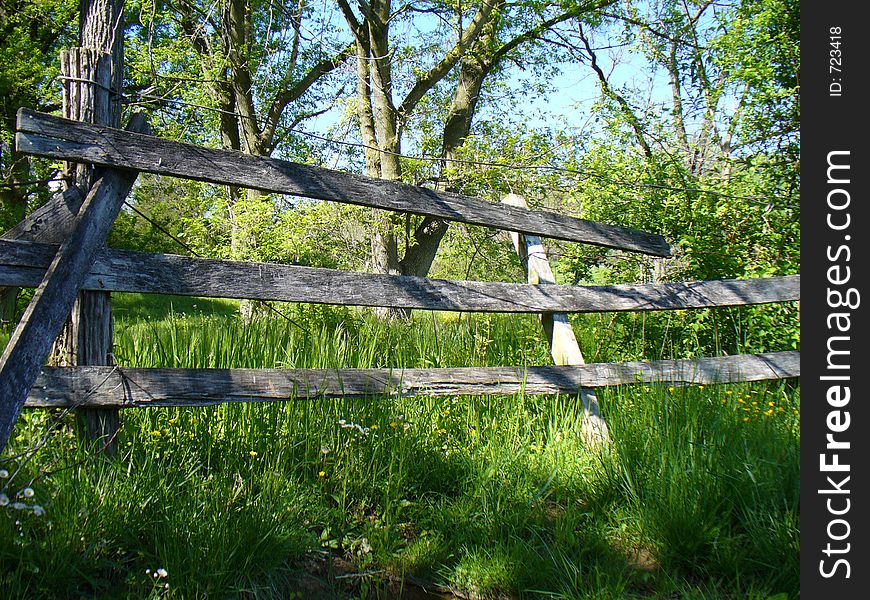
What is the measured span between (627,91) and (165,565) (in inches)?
515

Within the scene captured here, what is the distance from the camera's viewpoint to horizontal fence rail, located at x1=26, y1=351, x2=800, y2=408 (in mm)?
2916

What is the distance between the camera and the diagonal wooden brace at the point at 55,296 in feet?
7.64

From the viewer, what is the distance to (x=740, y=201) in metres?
Result: 6.74

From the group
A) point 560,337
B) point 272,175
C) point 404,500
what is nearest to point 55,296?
point 272,175

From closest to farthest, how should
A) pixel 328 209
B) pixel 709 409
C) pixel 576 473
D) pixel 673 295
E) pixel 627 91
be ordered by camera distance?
1. pixel 576 473
2. pixel 709 409
3. pixel 673 295
4. pixel 328 209
5. pixel 627 91

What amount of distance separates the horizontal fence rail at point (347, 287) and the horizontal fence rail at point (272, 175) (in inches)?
15.5

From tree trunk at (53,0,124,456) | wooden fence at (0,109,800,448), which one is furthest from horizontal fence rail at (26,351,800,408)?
tree trunk at (53,0,124,456)

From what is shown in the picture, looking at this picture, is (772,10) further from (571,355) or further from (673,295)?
(571,355)

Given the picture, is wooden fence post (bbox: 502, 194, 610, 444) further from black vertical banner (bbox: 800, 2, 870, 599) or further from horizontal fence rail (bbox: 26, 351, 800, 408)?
black vertical banner (bbox: 800, 2, 870, 599)

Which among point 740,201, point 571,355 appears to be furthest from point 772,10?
point 571,355

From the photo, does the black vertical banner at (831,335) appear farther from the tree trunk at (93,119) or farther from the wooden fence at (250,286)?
the tree trunk at (93,119)

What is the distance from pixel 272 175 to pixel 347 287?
2.32 feet

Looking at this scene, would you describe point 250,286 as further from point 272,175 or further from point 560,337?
point 560,337

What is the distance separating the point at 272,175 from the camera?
337 cm
